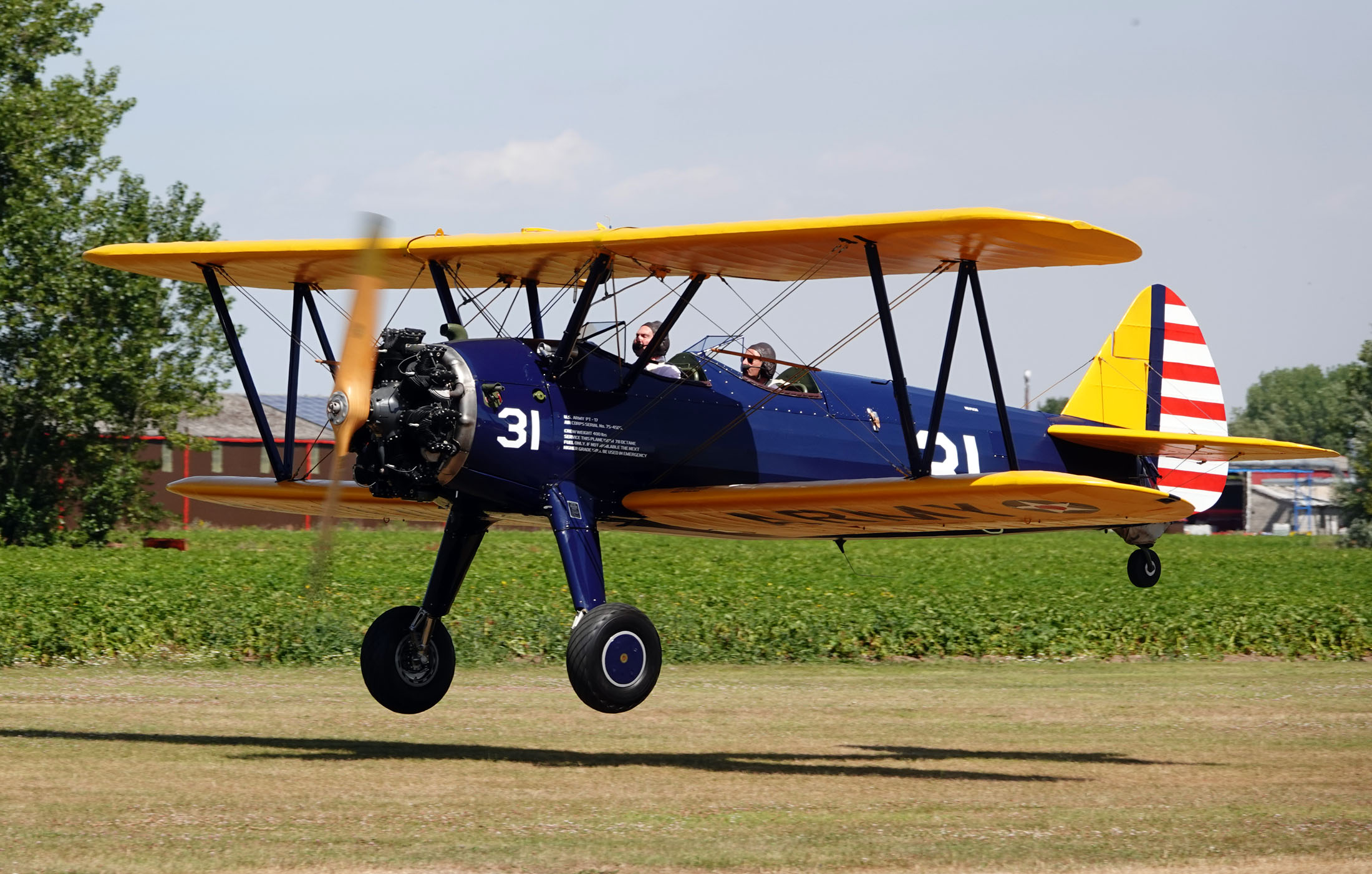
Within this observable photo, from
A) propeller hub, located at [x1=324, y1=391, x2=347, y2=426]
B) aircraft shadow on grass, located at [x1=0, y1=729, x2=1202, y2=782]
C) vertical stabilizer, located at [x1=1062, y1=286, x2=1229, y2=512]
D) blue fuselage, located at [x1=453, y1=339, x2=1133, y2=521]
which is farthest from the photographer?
vertical stabilizer, located at [x1=1062, y1=286, x2=1229, y2=512]

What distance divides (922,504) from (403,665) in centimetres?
410

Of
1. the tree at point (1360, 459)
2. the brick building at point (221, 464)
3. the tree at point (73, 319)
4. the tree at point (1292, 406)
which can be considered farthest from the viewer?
the tree at point (1292, 406)

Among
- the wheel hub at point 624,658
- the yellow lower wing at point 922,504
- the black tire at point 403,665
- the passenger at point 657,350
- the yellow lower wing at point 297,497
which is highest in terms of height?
the passenger at point 657,350

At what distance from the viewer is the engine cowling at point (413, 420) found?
32.8 ft

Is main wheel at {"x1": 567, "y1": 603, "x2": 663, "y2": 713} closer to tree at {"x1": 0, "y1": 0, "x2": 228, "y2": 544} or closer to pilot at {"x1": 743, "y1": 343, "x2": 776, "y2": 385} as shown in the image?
pilot at {"x1": 743, "y1": 343, "x2": 776, "y2": 385}

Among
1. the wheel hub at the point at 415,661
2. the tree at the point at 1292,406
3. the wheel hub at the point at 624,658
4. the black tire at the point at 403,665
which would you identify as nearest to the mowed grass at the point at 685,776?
the black tire at the point at 403,665

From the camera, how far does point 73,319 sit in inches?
1330

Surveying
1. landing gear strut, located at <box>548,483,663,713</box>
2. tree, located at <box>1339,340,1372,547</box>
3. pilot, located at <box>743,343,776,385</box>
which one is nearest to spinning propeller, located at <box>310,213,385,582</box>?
landing gear strut, located at <box>548,483,663,713</box>

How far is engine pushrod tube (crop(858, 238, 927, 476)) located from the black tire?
12.8 ft

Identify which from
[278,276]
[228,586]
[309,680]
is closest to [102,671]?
[309,680]

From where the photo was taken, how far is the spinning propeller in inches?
386

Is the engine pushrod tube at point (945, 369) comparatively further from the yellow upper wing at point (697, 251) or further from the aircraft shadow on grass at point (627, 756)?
the aircraft shadow on grass at point (627, 756)

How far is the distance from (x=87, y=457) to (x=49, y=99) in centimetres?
804

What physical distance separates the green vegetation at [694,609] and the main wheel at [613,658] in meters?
5.97
